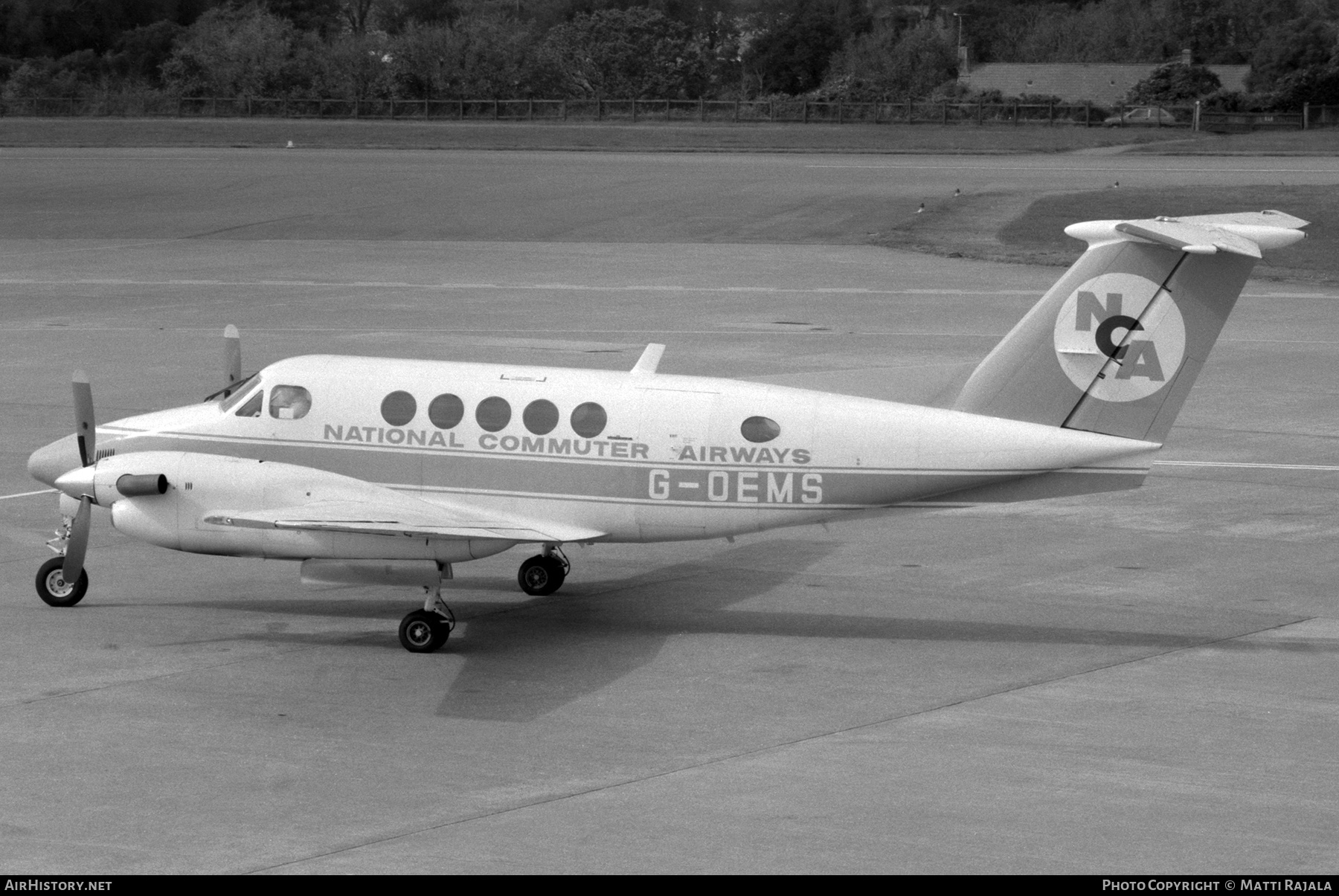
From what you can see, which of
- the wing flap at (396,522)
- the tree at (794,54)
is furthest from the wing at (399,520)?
the tree at (794,54)

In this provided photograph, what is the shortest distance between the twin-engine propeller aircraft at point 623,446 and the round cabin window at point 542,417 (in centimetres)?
2

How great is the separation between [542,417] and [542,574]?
2296 millimetres

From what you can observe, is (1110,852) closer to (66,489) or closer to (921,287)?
(66,489)

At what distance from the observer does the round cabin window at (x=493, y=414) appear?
17.3 metres

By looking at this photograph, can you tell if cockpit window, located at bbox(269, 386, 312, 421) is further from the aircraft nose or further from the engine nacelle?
the aircraft nose

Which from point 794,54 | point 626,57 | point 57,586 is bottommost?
point 57,586

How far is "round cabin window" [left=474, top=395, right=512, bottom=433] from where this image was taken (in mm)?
17328

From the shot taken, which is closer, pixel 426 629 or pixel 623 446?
pixel 426 629

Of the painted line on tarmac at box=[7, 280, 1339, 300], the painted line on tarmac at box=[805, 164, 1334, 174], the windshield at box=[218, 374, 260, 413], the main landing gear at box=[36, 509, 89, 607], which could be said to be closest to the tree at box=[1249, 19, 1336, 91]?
the painted line on tarmac at box=[805, 164, 1334, 174]

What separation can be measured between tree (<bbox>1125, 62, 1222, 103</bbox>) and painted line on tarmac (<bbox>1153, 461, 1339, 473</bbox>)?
109 metres

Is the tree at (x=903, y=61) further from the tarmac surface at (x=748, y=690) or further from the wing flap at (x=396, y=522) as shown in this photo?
the wing flap at (x=396, y=522)

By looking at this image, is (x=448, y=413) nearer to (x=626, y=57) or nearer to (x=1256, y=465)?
(x=1256, y=465)

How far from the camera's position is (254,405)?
17.9 m

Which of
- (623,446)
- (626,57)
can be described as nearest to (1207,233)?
(623,446)
